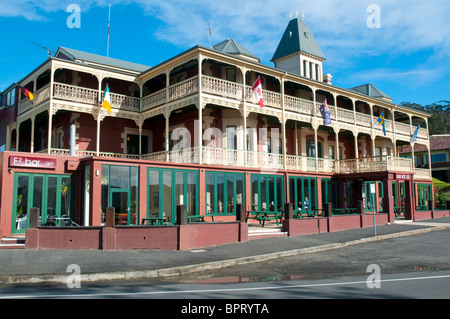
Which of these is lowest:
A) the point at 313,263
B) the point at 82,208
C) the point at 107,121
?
the point at 313,263

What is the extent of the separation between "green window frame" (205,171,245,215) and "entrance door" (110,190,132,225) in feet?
13.4

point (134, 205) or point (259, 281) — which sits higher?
point (134, 205)

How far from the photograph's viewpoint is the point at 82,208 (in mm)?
16859

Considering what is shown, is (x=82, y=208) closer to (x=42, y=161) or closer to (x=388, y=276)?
(x=42, y=161)

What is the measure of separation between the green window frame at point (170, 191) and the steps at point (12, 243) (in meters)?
5.13

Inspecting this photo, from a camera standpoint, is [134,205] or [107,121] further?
[107,121]

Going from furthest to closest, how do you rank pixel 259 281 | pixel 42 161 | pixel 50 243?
pixel 42 161 < pixel 50 243 < pixel 259 281

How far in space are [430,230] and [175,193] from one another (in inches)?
514

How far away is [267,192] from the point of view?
21.6 m

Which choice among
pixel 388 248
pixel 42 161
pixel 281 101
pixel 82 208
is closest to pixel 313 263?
pixel 388 248

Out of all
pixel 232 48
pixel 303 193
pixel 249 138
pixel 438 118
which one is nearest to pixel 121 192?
pixel 249 138

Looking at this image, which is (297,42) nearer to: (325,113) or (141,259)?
(325,113)

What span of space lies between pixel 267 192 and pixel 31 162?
468 inches
